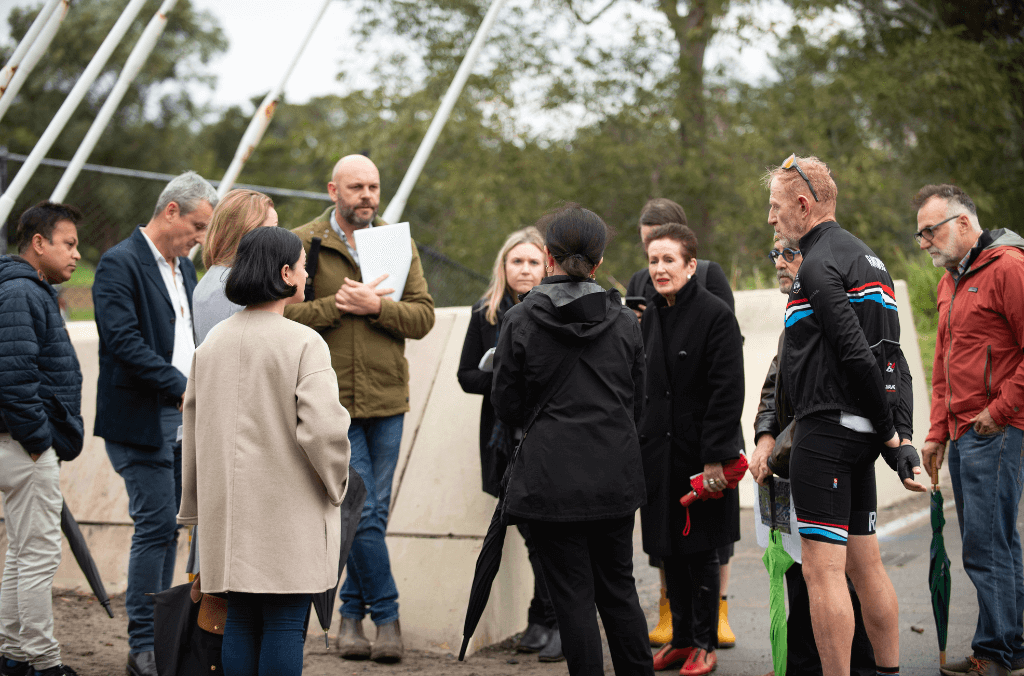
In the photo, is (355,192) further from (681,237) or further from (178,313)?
(681,237)

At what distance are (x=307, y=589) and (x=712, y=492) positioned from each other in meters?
1.93

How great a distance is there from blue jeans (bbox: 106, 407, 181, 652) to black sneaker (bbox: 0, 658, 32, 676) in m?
0.41

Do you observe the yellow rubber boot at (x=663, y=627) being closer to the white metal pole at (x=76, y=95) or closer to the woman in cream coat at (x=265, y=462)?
the woman in cream coat at (x=265, y=462)

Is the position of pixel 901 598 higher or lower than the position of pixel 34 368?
lower

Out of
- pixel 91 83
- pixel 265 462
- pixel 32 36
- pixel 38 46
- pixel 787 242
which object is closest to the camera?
pixel 265 462

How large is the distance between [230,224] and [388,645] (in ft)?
6.85

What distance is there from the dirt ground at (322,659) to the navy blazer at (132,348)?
1170 mm

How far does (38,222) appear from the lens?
4.00m

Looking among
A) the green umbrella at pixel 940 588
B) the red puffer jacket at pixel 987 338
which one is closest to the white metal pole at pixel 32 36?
the red puffer jacket at pixel 987 338

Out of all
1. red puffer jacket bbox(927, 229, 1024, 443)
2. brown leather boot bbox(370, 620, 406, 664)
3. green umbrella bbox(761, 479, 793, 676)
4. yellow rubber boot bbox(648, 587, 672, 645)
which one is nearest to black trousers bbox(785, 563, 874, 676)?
green umbrella bbox(761, 479, 793, 676)

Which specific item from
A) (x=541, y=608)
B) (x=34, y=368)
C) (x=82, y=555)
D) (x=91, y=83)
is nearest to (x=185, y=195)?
(x=34, y=368)

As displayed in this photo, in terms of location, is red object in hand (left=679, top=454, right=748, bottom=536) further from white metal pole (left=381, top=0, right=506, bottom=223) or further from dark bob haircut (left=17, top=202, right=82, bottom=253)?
dark bob haircut (left=17, top=202, right=82, bottom=253)

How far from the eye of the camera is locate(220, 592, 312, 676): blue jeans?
292cm

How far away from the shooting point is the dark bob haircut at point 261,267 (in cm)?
292
